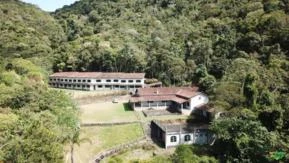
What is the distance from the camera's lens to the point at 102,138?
34.5m

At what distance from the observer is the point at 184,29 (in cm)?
6775

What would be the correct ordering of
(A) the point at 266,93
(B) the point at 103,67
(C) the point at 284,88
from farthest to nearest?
(B) the point at 103,67 < (C) the point at 284,88 < (A) the point at 266,93

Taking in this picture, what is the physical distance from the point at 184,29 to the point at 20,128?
4836cm

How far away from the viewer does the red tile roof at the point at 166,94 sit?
43178mm

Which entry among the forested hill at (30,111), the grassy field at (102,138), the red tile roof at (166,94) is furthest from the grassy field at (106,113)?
the forested hill at (30,111)

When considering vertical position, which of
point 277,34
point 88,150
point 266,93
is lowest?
point 88,150

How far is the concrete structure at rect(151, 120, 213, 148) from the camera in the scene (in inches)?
1352

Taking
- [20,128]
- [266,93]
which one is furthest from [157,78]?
[20,128]

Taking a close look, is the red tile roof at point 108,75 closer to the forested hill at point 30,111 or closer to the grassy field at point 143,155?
the forested hill at point 30,111

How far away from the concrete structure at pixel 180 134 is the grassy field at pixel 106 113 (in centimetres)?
455

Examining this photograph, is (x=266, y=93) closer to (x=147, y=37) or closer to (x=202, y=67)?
(x=202, y=67)

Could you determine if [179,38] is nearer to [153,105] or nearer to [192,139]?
[153,105]

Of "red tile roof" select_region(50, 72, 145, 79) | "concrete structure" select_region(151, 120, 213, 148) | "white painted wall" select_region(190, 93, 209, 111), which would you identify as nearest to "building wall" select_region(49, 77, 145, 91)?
"red tile roof" select_region(50, 72, 145, 79)

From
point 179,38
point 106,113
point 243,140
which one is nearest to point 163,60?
point 179,38
